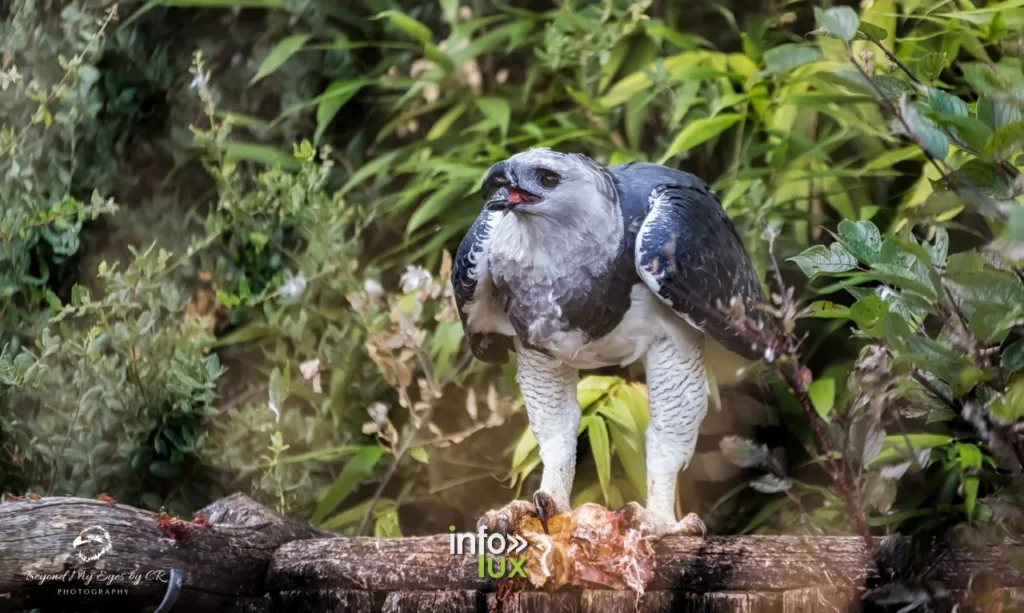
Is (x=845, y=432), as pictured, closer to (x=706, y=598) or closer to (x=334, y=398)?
(x=706, y=598)

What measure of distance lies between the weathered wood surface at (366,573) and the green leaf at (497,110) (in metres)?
1.32

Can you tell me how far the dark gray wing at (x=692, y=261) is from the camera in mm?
1524

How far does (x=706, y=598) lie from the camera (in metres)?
1.41

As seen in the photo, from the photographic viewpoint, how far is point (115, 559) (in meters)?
1.42

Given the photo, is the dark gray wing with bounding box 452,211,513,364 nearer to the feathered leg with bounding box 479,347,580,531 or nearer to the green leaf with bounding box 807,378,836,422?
the feathered leg with bounding box 479,347,580,531

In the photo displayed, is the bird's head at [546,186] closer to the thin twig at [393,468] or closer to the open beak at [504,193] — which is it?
the open beak at [504,193]

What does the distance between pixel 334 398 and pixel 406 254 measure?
567 mm

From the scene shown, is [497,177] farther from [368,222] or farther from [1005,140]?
[368,222]

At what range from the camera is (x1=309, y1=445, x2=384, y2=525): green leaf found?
2.22 meters

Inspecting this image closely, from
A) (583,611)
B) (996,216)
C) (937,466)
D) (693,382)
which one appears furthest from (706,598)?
(937,466)

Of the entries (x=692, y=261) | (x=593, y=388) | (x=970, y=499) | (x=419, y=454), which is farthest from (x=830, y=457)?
(x=419, y=454)

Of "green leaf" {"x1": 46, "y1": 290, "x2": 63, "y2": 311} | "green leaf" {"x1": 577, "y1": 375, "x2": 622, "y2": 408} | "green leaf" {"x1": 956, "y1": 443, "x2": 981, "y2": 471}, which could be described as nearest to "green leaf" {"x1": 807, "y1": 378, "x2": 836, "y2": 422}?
"green leaf" {"x1": 956, "y1": 443, "x2": 981, "y2": 471}
